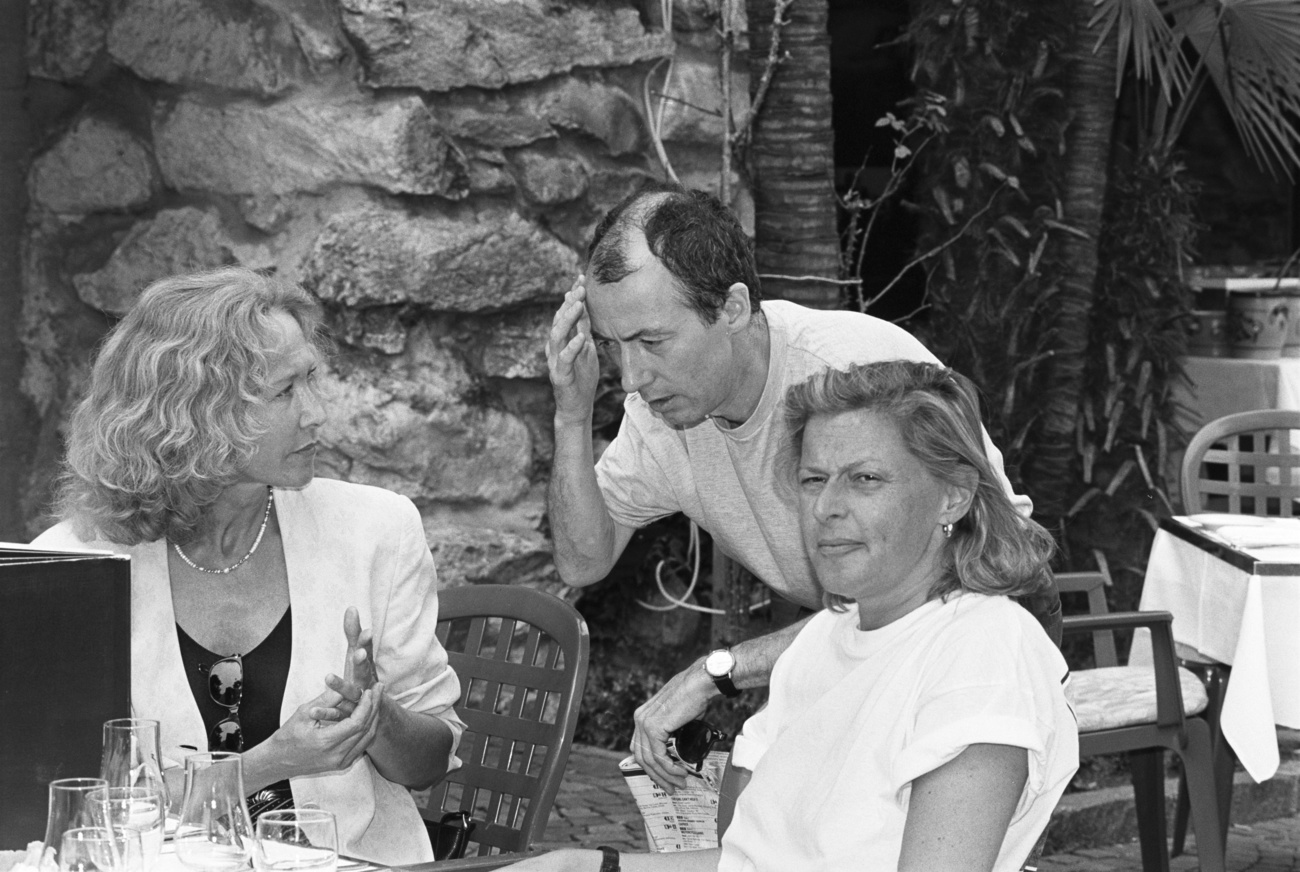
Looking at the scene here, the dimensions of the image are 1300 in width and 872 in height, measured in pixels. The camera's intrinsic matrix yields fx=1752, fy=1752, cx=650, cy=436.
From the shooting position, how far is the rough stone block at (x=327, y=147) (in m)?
4.13

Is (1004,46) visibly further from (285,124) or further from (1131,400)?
(285,124)

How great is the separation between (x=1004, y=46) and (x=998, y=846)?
13.5ft

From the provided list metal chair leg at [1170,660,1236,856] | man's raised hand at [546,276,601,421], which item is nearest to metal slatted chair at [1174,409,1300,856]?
metal chair leg at [1170,660,1236,856]

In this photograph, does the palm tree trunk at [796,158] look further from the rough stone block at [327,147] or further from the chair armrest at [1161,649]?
the chair armrest at [1161,649]

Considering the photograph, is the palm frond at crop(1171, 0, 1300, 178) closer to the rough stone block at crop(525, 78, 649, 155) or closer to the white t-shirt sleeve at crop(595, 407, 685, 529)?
the rough stone block at crop(525, 78, 649, 155)

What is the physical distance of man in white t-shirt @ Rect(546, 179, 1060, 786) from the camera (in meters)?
2.86

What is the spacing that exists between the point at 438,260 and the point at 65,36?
4.12 feet

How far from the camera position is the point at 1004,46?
562 centimetres

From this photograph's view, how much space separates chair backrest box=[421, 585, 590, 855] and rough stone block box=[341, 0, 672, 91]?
4.85 feet

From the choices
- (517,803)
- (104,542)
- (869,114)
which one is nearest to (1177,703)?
(517,803)

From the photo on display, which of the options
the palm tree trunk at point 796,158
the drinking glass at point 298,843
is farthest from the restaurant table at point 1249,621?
the drinking glass at point 298,843

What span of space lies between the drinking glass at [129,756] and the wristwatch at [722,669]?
43.9 inches

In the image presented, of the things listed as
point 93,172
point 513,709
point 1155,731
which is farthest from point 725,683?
point 93,172

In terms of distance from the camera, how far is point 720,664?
2877 mm
